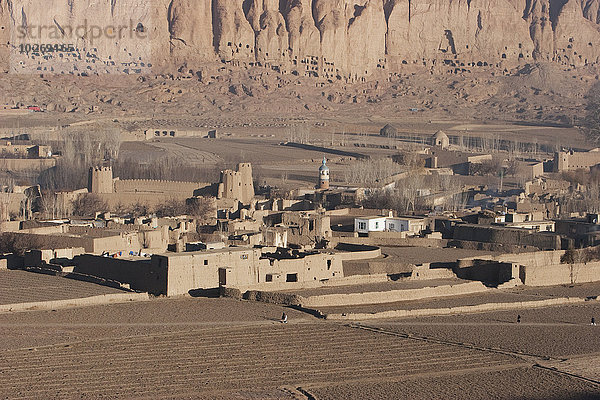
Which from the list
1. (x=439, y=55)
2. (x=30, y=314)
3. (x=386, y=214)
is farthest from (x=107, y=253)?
(x=439, y=55)

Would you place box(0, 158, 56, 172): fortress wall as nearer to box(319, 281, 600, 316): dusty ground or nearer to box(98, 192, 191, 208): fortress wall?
box(98, 192, 191, 208): fortress wall

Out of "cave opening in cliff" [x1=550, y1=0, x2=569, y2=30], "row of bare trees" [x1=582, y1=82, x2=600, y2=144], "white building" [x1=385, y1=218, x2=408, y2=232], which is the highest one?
"cave opening in cliff" [x1=550, y1=0, x2=569, y2=30]

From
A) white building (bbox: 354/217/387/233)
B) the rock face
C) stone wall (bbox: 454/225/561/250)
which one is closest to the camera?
stone wall (bbox: 454/225/561/250)

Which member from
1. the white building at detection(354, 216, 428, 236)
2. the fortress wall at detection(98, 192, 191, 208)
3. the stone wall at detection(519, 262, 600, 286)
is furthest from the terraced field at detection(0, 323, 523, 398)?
the fortress wall at detection(98, 192, 191, 208)

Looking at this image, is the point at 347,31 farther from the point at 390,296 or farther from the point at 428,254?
the point at 390,296

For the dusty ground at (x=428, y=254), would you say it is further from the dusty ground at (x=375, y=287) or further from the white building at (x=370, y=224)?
the white building at (x=370, y=224)

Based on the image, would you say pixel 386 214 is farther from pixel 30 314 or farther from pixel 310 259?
pixel 30 314
